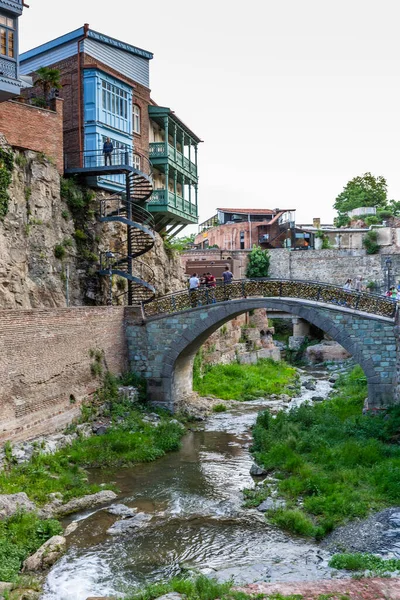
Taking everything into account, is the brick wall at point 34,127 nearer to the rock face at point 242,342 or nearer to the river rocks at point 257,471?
the rock face at point 242,342

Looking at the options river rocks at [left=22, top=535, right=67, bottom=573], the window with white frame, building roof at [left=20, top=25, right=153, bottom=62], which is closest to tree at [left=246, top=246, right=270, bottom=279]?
the window with white frame

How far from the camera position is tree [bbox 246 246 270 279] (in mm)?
47375

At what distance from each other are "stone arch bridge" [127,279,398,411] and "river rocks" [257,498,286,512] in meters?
6.77

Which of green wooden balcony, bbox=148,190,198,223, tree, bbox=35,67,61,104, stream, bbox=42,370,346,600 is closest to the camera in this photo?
stream, bbox=42,370,346,600

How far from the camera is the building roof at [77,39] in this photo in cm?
2603

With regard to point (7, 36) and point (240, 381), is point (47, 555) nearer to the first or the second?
point (7, 36)

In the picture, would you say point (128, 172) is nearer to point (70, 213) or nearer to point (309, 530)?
point (70, 213)

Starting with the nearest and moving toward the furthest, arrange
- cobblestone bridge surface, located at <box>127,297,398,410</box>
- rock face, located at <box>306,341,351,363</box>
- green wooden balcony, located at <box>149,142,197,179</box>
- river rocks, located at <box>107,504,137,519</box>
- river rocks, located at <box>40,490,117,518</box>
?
river rocks, located at <box>40,490,117,518</box> → river rocks, located at <box>107,504,137,519</box> → cobblestone bridge surface, located at <box>127,297,398,410</box> → green wooden balcony, located at <box>149,142,197,179</box> → rock face, located at <box>306,341,351,363</box>

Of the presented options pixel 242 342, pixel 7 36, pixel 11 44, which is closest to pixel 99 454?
pixel 11 44

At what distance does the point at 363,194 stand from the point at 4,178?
5071 centimetres

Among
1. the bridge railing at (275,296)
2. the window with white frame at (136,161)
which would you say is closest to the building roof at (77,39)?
the window with white frame at (136,161)

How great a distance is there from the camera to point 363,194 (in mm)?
64375

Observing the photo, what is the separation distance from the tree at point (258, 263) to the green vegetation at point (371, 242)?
808cm

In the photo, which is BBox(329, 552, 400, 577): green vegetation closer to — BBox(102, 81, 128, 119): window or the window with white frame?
BBox(102, 81, 128, 119): window
